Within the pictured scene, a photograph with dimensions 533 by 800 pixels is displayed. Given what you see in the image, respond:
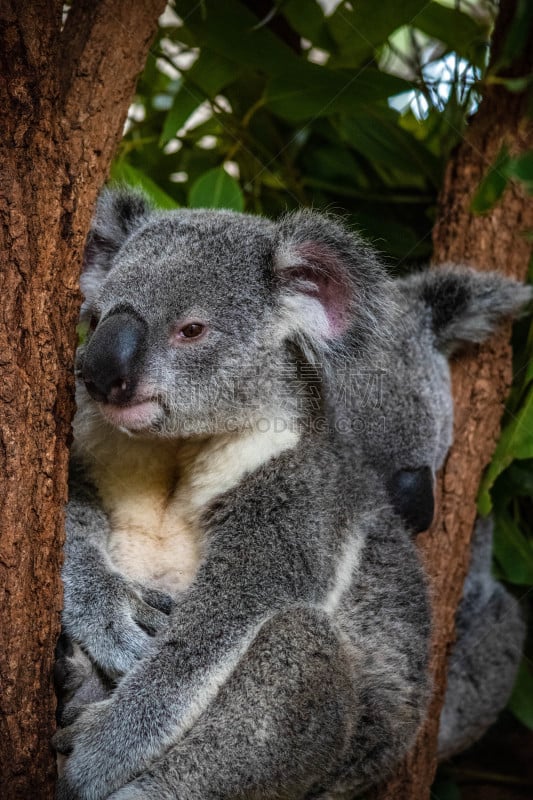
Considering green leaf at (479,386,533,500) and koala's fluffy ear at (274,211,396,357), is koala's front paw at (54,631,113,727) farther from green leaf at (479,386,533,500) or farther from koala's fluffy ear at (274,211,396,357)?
green leaf at (479,386,533,500)

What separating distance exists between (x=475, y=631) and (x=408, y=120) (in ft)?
9.64

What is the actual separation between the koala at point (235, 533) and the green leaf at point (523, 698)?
1688 mm

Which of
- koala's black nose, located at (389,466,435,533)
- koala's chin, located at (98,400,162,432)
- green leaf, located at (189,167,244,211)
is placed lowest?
koala's black nose, located at (389,466,435,533)

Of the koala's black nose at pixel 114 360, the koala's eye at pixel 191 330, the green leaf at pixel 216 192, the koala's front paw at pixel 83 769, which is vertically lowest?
the koala's front paw at pixel 83 769

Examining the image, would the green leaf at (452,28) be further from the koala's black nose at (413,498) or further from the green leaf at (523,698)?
the green leaf at (523,698)

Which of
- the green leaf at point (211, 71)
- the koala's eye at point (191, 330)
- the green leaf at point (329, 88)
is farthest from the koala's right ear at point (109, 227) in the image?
the green leaf at point (329, 88)

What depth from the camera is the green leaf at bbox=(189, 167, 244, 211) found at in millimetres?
3826

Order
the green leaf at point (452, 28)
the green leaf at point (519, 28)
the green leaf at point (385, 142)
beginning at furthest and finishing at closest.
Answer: the green leaf at point (385, 142), the green leaf at point (452, 28), the green leaf at point (519, 28)

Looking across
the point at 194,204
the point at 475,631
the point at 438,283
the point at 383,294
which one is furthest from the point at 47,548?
the point at 475,631

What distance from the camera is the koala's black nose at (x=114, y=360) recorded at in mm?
2598

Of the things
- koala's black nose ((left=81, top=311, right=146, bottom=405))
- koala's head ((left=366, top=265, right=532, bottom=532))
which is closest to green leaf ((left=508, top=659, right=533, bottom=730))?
koala's head ((left=366, top=265, right=532, bottom=532))

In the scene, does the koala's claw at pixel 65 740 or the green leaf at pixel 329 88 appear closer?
the koala's claw at pixel 65 740

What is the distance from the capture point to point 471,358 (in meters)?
4.00

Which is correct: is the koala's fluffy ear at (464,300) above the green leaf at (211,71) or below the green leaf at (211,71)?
below
